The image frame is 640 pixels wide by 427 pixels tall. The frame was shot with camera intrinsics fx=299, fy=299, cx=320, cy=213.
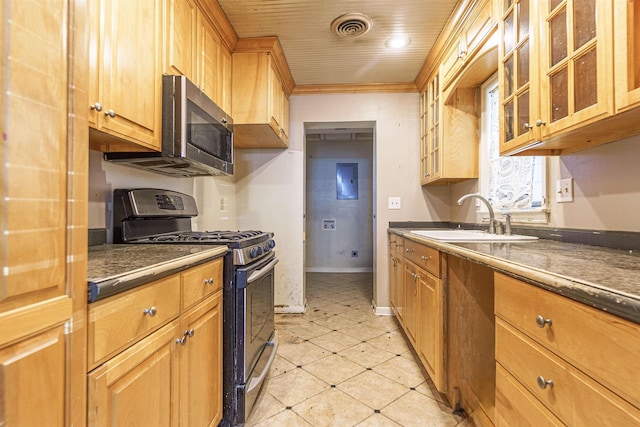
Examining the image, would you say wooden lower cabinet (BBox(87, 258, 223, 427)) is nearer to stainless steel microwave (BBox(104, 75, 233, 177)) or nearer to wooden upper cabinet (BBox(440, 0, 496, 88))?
stainless steel microwave (BBox(104, 75, 233, 177))

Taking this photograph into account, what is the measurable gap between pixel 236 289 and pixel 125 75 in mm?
985

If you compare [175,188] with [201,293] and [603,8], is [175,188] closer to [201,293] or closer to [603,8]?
[201,293]

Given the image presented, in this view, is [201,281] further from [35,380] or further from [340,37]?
[340,37]

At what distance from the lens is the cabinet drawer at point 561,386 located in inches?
22.2

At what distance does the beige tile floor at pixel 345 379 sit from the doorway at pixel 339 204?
86.5 inches

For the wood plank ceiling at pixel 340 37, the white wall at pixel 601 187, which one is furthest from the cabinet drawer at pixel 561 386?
the wood plank ceiling at pixel 340 37

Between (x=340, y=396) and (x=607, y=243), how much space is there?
1446 millimetres

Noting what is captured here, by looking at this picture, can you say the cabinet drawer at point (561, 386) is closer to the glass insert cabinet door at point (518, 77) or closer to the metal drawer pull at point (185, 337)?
the glass insert cabinet door at point (518, 77)

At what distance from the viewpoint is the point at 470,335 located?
1.48 m

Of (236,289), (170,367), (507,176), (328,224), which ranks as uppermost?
(507,176)

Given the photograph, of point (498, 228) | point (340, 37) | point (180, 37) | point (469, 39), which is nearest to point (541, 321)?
point (498, 228)

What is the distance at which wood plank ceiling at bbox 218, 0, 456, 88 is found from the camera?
189cm

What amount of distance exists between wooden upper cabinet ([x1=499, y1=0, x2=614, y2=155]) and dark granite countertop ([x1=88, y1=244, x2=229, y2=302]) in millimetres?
1421

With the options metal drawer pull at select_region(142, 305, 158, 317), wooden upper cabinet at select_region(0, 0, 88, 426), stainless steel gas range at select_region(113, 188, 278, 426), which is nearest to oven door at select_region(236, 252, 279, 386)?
stainless steel gas range at select_region(113, 188, 278, 426)
